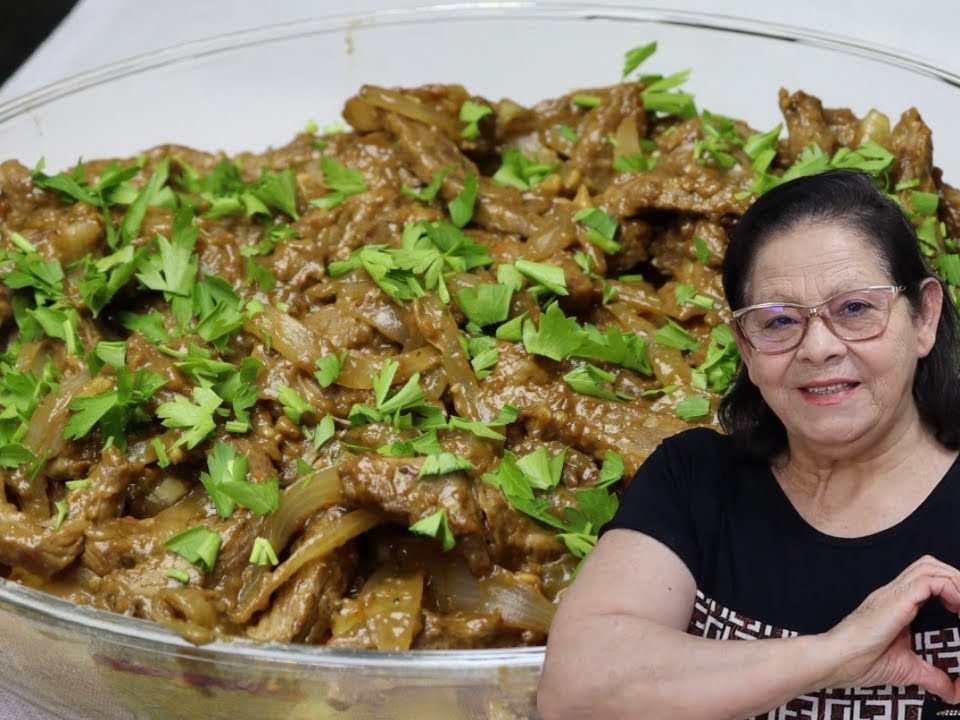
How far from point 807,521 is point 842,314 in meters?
0.34

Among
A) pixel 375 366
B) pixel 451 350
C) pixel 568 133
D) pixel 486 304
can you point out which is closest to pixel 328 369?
Answer: pixel 375 366

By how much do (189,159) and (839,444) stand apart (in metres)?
2.21

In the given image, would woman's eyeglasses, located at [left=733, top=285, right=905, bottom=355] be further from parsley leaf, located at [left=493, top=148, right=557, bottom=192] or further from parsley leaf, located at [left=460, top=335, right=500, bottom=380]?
parsley leaf, located at [left=493, top=148, right=557, bottom=192]

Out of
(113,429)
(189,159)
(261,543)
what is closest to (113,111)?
(189,159)

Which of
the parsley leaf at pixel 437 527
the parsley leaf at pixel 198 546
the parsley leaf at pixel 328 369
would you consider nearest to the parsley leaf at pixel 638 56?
the parsley leaf at pixel 328 369

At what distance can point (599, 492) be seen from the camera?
2383 mm

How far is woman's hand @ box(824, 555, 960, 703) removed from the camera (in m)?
1.78

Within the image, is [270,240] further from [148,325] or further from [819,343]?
[819,343]

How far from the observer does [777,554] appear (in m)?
2.07

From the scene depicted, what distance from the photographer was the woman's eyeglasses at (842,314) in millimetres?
1958

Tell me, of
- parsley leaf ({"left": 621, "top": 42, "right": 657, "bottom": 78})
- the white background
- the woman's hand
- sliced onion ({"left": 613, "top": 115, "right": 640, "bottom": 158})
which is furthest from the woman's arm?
the white background

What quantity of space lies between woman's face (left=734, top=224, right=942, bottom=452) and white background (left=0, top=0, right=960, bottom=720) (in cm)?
283

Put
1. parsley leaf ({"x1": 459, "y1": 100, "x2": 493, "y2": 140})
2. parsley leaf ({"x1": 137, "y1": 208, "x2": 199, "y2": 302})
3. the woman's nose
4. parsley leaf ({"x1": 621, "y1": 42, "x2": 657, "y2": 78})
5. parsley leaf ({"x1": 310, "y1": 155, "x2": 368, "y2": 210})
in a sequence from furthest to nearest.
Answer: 1. parsley leaf ({"x1": 621, "y1": 42, "x2": 657, "y2": 78})
2. parsley leaf ({"x1": 459, "y1": 100, "x2": 493, "y2": 140})
3. parsley leaf ({"x1": 310, "y1": 155, "x2": 368, "y2": 210})
4. parsley leaf ({"x1": 137, "y1": 208, "x2": 199, "y2": 302})
5. the woman's nose

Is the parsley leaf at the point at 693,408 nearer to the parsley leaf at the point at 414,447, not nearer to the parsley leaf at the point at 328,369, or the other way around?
the parsley leaf at the point at 414,447
